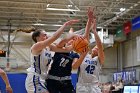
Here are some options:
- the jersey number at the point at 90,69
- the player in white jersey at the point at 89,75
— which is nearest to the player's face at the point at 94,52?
the player in white jersey at the point at 89,75

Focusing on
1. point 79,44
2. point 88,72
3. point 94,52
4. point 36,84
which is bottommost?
point 36,84

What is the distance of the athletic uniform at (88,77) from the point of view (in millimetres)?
5762

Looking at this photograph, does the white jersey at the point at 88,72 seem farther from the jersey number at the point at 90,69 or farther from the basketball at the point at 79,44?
the basketball at the point at 79,44

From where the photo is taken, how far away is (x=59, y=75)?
4.71m

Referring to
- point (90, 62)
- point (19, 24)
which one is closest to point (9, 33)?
point (19, 24)

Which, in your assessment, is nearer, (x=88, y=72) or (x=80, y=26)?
(x=88, y=72)

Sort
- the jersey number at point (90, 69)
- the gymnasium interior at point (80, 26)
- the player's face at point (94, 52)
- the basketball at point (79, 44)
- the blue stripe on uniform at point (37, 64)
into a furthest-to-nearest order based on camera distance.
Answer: the gymnasium interior at point (80, 26) → the player's face at point (94, 52) → the jersey number at point (90, 69) → the basketball at point (79, 44) → the blue stripe on uniform at point (37, 64)

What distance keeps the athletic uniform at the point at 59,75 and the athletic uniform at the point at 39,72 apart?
95mm

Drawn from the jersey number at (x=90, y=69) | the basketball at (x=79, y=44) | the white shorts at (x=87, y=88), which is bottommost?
the white shorts at (x=87, y=88)

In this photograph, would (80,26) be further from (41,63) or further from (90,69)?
(41,63)

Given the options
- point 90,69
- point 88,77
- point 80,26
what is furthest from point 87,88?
point 80,26

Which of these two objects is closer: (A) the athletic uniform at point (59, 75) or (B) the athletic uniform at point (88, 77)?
(A) the athletic uniform at point (59, 75)

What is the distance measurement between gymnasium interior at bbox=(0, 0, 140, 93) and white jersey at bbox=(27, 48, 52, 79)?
10.7 meters

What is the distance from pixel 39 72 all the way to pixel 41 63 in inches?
6.3
